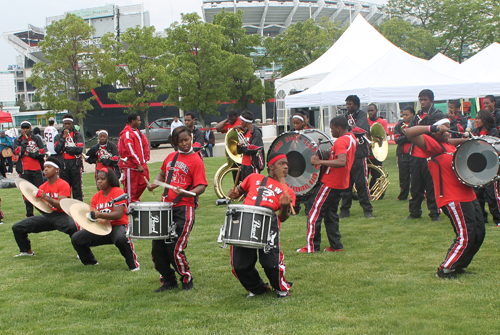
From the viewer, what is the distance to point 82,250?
6820 mm

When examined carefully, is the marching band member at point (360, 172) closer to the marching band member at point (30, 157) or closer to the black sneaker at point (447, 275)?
the black sneaker at point (447, 275)

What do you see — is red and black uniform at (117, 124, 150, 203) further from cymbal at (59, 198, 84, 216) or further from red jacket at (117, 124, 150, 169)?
cymbal at (59, 198, 84, 216)

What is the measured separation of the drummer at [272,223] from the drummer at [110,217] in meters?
1.95

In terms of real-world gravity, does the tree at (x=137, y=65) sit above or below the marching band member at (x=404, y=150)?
above

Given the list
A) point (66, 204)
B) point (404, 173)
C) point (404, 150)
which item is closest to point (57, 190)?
point (66, 204)

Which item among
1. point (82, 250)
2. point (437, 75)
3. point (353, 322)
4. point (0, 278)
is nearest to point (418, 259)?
point (353, 322)

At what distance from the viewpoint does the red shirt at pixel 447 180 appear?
5.43 meters

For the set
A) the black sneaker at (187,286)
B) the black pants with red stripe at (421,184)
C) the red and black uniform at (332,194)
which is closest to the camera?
the black sneaker at (187,286)

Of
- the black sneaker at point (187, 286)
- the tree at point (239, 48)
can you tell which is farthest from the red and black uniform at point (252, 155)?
the tree at point (239, 48)

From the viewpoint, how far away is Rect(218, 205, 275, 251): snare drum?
15.6 feet

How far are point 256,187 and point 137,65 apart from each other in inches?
1155

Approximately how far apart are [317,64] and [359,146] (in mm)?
14970

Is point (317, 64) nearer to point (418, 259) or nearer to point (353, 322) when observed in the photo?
point (418, 259)

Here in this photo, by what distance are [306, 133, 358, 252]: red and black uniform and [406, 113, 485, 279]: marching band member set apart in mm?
1262
